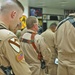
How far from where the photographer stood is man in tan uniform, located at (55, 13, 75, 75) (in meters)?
2.77

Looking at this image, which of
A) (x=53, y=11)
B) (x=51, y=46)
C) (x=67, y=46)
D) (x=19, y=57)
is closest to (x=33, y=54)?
(x=67, y=46)

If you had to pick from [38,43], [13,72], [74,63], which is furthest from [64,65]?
[13,72]

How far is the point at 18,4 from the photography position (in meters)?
1.56

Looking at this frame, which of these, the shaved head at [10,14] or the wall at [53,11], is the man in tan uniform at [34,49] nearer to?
the shaved head at [10,14]

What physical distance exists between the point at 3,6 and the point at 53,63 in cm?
322

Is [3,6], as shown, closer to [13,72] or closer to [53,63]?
[13,72]

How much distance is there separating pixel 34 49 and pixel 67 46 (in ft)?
1.60

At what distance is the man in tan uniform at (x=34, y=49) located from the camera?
2.88 meters

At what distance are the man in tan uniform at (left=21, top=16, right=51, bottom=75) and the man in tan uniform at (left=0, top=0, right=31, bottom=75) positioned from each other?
1338 mm

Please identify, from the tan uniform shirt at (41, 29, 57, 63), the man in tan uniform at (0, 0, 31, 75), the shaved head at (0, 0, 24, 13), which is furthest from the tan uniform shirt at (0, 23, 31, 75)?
the tan uniform shirt at (41, 29, 57, 63)

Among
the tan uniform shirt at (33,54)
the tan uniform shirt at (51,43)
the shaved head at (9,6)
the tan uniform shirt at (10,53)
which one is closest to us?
the tan uniform shirt at (10,53)

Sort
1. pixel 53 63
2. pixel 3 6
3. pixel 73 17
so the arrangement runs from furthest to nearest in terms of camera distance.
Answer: pixel 53 63, pixel 73 17, pixel 3 6

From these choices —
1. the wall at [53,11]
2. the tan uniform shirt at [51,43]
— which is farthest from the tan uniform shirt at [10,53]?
the wall at [53,11]

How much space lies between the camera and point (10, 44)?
1.41 meters
